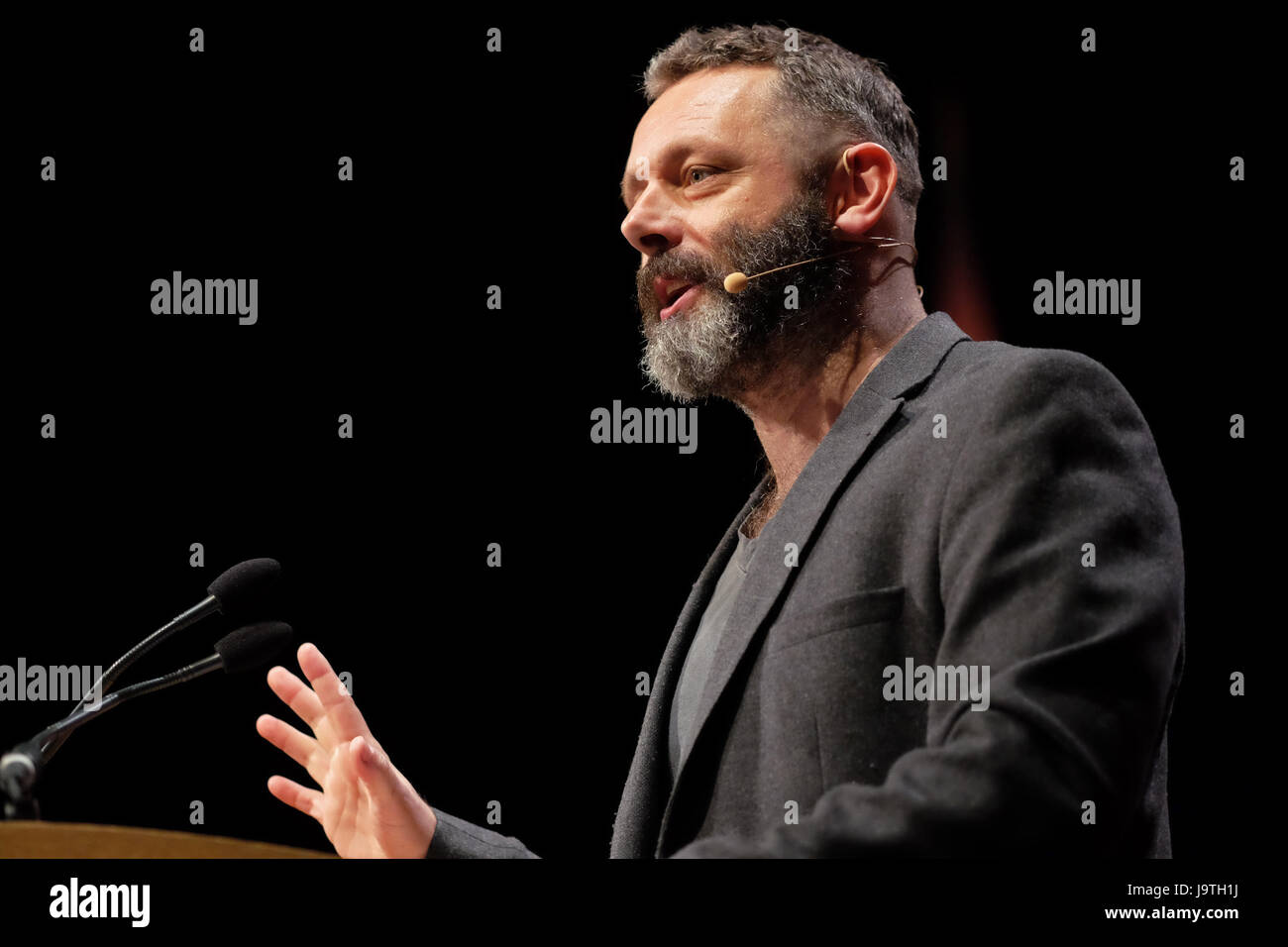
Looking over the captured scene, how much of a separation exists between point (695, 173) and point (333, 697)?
1.12 metres

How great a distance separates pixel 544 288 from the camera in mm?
2949

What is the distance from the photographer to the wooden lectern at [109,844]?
3.41ft

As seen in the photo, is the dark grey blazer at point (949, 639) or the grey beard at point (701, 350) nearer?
the dark grey blazer at point (949, 639)

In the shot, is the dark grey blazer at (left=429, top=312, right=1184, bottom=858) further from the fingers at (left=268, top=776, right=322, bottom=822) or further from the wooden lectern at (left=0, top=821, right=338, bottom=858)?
the wooden lectern at (left=0, top=821, right=338, bottom=858)

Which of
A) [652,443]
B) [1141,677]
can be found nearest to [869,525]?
[1141,677]

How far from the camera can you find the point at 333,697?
74.7 inches

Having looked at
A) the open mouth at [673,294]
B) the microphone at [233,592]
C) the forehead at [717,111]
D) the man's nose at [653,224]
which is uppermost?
the forehead at [717,111]

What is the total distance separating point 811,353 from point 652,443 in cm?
88

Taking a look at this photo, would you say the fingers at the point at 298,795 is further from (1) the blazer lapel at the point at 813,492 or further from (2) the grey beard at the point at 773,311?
(2) the grey beard at the point at 773,311
